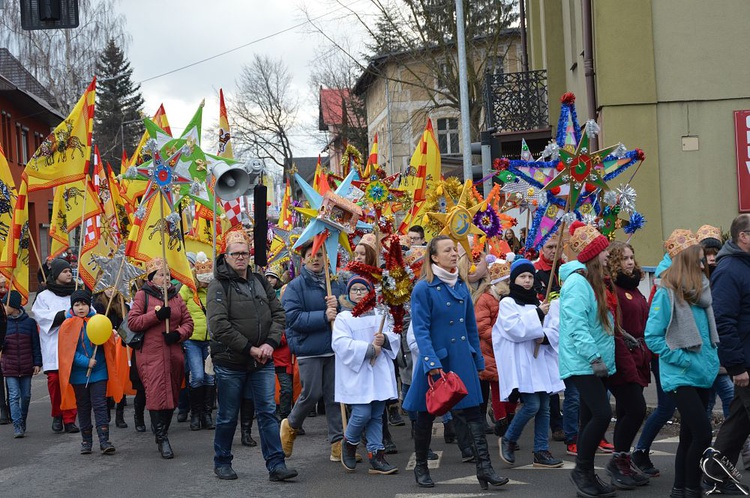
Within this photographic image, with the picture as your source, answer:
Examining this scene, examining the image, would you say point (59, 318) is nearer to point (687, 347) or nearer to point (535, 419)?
point (535, 419)

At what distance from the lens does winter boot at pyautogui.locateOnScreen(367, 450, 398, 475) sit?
913 centimetres

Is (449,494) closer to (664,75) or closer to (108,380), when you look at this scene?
(108,380)

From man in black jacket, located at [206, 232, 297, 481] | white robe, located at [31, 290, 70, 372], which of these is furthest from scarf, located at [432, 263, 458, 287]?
white robe, located at [31, 290, 70, 372]

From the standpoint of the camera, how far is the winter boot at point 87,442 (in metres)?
10.6

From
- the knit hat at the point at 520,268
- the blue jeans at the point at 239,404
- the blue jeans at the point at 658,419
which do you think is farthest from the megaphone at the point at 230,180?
the blue jeans at the point at 658,419

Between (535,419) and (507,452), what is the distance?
1.16ft

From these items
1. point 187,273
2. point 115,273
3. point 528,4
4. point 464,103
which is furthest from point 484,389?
point 528,4

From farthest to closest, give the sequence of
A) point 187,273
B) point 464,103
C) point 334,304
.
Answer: point 464,103
point 187,273
point 334,304

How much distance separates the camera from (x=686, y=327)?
24.2 feet

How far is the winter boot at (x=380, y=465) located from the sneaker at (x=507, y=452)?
0.89 meters

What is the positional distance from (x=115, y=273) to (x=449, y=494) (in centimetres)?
590

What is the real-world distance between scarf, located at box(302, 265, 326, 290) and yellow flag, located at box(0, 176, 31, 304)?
4.36 m

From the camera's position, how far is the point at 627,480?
316 inches

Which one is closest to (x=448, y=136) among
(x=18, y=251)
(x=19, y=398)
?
(x=18, y=251)
